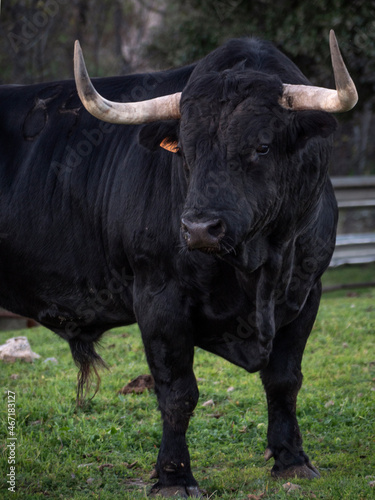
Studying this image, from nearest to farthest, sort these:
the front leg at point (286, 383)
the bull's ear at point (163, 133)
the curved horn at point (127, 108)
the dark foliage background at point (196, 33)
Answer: the curved horn at point (127, 108) → the bull's ear at point (163, 133) → the front leg at point (286, 383) → the dark foliage background at point (196, 33)

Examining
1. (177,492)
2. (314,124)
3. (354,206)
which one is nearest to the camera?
(314,124)

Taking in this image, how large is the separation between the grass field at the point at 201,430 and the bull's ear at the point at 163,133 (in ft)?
6.39

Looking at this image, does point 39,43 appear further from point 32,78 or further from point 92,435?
point 92,435

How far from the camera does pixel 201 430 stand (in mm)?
5113

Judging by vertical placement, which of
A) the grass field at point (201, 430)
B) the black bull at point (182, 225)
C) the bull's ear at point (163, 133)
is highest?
the bull's ear at point (163, 133)

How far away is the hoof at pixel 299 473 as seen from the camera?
4.18m

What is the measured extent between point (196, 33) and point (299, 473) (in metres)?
9.98

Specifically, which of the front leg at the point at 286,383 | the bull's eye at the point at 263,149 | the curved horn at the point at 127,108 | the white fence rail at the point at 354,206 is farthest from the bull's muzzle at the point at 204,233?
the white fence rail at the point at 354,206

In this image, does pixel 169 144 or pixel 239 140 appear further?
pixel 169 144

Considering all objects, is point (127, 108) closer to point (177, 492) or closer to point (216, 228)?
point (216, 228)

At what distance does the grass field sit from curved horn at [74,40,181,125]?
6.85 feet

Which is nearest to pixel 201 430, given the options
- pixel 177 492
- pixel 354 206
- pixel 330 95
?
pixel 177 492

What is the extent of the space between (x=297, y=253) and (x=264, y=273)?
0.35m

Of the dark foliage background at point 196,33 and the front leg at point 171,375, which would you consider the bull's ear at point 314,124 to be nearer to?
the front leg at point 171,375
